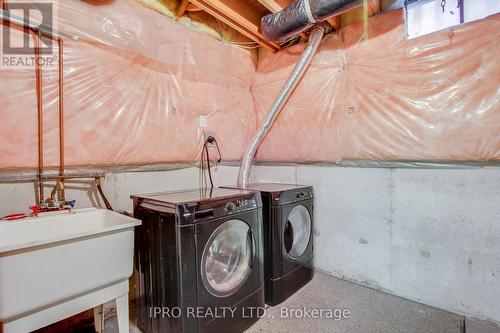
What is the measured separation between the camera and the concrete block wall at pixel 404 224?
1.65m

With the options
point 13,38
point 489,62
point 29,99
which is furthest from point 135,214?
point 489,62

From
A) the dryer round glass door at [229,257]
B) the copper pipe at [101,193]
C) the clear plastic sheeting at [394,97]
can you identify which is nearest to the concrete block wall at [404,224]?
the copper pipe at [101,193]

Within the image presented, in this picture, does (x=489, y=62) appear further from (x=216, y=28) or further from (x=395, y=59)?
(x=216, y=28)

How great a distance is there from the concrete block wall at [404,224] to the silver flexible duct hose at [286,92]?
519mm

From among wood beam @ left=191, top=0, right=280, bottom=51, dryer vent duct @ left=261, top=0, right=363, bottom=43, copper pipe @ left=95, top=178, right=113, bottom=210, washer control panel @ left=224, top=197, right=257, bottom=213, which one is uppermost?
wood beam @ left=191, top=0, right=280, bottom=51

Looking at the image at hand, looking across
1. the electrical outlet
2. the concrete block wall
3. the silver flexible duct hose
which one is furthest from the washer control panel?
the electrical outlet

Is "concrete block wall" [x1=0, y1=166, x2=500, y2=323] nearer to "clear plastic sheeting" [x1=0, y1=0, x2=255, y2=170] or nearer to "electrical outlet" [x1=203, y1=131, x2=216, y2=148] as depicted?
"clear plastic sheeting" [x1=0, y1=0, x2=255, y2=170]

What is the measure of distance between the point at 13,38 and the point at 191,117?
123 cm

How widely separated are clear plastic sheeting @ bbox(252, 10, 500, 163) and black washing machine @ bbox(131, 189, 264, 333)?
42.6 inches

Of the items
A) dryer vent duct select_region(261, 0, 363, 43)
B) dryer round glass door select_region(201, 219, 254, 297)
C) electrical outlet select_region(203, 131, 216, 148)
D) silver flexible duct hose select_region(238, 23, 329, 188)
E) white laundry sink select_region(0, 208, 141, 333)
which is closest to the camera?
white laundry sink select_region(0, 208, 141, 333)

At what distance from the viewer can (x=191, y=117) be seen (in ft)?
7.43

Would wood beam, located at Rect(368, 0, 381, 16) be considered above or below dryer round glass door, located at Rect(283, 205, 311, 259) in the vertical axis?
above

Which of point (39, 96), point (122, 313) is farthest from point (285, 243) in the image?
point (39, 96)

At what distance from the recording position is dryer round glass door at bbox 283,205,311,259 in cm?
208
